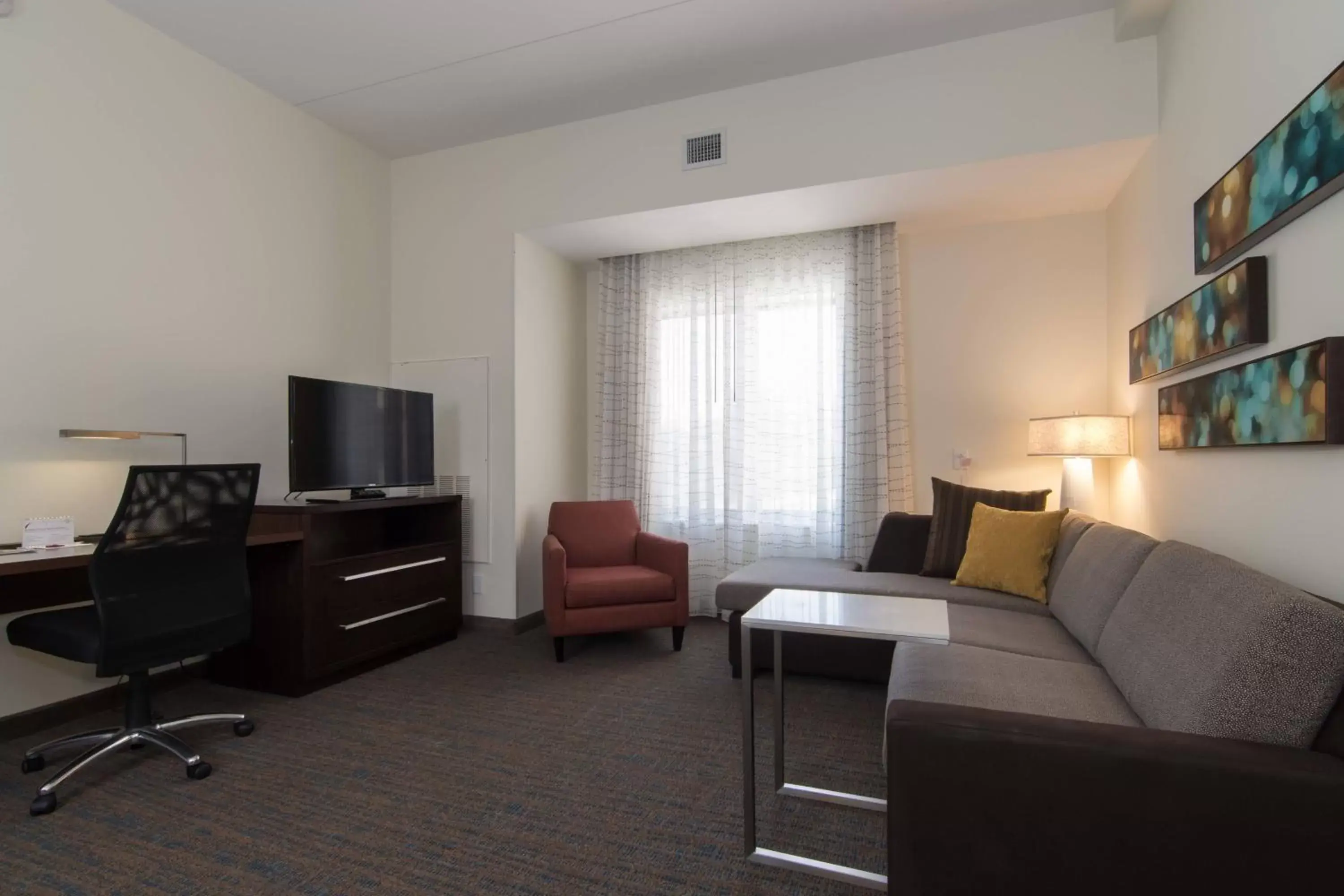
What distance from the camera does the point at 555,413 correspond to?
4754 mm

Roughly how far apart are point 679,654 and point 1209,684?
2.67m

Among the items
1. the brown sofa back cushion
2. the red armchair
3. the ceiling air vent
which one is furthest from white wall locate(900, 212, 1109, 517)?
the brown sofa back cushion

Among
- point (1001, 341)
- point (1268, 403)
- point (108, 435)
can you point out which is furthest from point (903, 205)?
point (108, 435)

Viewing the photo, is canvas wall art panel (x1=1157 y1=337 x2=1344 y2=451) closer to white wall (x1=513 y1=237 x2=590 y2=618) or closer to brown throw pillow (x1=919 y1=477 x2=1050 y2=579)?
brown throw pillow (x1=919 y1=477 x2=1050 y2=579)

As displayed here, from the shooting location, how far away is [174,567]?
239 centimetres

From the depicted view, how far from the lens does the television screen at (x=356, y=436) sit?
330 cm

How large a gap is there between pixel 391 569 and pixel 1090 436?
3.77 meters

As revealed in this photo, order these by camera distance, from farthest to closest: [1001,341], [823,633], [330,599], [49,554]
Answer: [1001,341]
[330,599]
[49,554]
[823,633]

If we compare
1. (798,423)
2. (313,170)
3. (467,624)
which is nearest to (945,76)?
(798,423)

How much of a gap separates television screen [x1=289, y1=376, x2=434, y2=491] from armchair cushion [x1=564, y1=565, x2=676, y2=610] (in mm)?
1244

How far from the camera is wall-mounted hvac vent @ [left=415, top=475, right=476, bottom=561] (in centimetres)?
440

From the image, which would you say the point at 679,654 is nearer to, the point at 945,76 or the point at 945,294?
the point at 945,294

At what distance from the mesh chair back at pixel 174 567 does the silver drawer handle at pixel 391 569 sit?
624 millimetres

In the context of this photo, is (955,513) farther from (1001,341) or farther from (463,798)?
(463,798)
